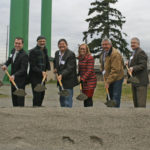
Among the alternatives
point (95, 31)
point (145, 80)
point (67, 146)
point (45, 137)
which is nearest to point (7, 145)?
point (45, 137)

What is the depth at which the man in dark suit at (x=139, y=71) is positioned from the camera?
4246 mm

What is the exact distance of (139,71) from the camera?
14.2ft

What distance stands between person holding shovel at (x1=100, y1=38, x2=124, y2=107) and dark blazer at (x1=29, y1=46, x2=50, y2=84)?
3.15 feet

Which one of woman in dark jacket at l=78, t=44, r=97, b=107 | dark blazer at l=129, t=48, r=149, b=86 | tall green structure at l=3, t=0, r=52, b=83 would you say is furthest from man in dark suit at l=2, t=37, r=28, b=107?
tall green structure at l=3, t=0, r=52, b=83

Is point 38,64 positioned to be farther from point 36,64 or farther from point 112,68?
point 112,68

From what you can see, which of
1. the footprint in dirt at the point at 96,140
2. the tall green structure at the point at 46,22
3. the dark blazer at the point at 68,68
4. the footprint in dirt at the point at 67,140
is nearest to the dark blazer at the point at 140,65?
the dark blazer at the point at 68,68

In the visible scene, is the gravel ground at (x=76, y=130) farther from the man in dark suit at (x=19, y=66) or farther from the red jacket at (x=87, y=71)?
the red jacket at (x=87, y=71)

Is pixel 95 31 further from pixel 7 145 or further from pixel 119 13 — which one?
pixel 7 145

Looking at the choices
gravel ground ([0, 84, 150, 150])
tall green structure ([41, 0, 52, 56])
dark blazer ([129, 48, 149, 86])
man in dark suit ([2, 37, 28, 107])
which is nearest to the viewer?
gravel ground ([0, 84, 150, 150])

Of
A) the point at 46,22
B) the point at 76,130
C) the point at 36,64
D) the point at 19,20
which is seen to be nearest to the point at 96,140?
the point at 76,130

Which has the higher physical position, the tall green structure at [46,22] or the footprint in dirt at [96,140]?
the tall green structure at [46,22]

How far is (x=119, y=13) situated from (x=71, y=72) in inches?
920

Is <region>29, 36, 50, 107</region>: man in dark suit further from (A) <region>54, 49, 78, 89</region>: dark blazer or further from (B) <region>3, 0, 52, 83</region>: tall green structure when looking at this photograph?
(B) <region>3, 0, 52, 83</region>: tall green structure

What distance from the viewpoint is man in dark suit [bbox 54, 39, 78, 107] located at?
4395 millimetres
